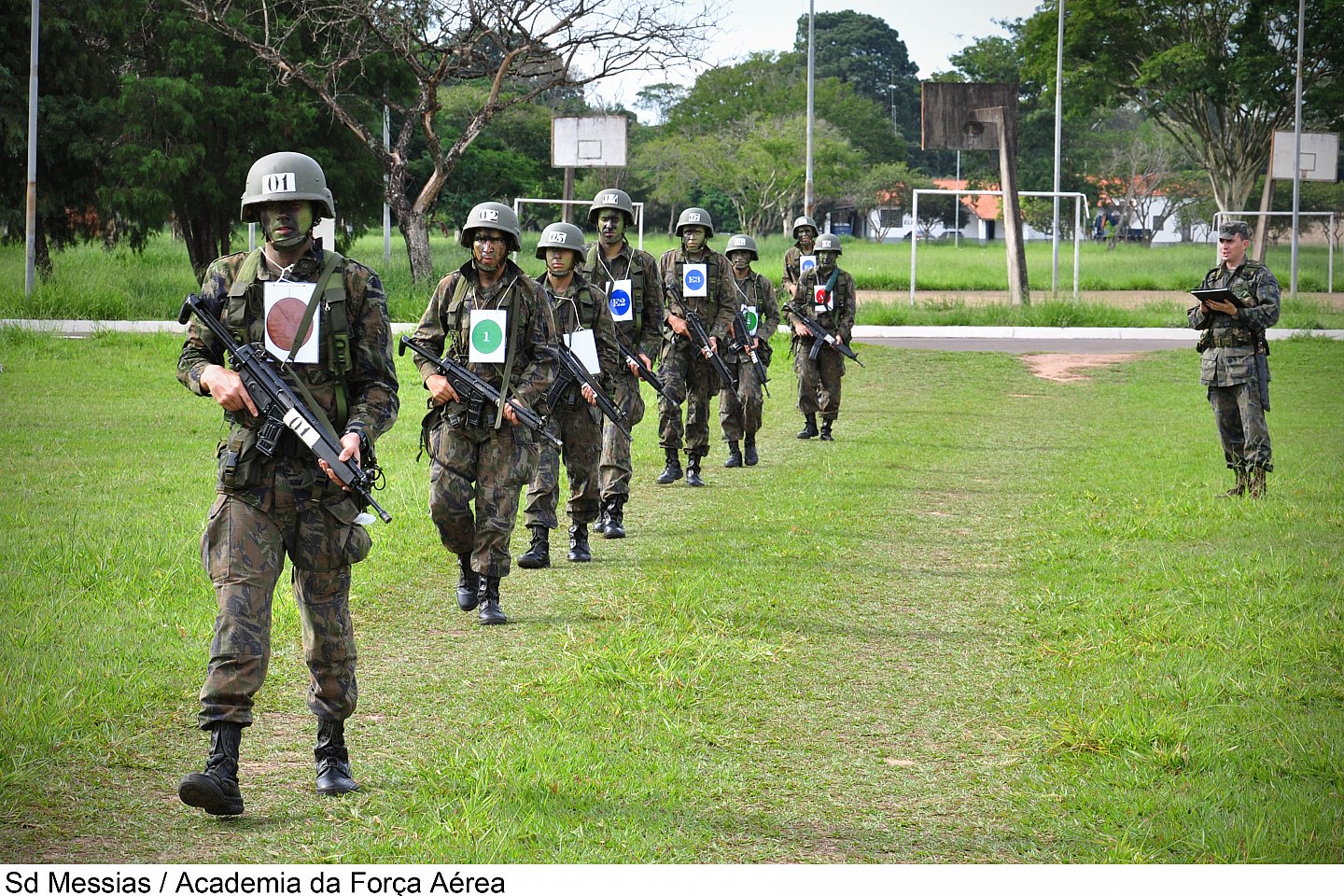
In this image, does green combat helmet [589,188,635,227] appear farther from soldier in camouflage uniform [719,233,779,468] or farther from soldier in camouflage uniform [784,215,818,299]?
soldier in camouflage uniform [784,215,818,299]

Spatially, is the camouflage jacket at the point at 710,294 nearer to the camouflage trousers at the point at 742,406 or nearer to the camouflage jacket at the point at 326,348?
the camouflage trousers at the point at 742,406

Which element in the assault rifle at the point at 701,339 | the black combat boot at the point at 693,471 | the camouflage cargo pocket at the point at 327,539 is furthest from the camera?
the black combat boot at the point at 693,471

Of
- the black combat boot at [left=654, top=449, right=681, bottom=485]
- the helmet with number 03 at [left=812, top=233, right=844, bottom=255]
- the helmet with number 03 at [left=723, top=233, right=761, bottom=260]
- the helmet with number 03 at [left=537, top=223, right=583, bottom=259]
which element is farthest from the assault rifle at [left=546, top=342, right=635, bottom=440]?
the helmet with number 03 at [left=812, top=233, right=844, bottom=255]

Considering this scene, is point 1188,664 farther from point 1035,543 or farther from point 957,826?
point 1035,543

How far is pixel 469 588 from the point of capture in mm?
8477

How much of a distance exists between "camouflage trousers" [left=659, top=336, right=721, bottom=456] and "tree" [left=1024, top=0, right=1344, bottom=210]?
31190mm

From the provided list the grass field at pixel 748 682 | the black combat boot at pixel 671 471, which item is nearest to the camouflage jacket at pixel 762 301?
the black combat boot at pixel 671 471

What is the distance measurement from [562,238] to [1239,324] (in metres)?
5.43

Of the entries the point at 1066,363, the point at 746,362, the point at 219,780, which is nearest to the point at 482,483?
the point at 219,780

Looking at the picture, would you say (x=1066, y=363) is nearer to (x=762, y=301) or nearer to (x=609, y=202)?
(x=762, y=301)

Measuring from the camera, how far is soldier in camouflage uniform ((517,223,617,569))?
9.59 meters

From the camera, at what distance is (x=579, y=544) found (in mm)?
10047

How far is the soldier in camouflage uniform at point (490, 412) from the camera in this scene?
26.6 feet

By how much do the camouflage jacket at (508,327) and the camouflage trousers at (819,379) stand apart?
8.21 meters
